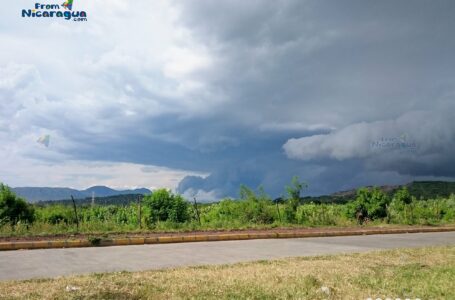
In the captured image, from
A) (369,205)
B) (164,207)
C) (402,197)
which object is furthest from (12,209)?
(402,197)

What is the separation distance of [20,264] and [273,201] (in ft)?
55.8

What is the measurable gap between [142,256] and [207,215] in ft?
56.3

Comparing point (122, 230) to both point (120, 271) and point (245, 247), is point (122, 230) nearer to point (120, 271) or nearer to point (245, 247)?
point (245, 247)

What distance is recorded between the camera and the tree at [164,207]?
2336cm

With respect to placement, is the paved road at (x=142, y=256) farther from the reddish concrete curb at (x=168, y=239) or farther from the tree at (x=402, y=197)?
the tree at (x=402, y=197)

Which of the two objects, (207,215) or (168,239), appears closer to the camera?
(168,239)

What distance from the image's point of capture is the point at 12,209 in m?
21.2

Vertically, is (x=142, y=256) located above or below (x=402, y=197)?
below

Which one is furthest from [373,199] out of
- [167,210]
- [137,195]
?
[137,195]

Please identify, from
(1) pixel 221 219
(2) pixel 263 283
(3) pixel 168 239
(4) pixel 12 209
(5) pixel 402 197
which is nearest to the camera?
(2) pixel 263 283

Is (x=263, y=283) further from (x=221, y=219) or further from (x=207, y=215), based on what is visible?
(x=207, y=215)

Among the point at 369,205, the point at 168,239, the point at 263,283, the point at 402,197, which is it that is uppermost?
the point at 402,197

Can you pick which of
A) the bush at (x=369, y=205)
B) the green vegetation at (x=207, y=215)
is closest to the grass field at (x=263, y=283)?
the green vegetation at (x=207, y=215)

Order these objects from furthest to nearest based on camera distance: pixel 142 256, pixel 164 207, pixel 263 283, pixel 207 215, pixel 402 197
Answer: pixel 402 197 → pixel 207 215 → pixel 164 207 → pixel 142 256 → pixel 263 283
